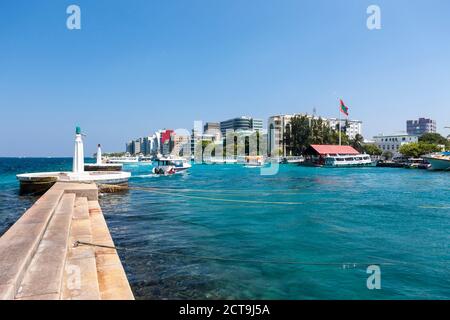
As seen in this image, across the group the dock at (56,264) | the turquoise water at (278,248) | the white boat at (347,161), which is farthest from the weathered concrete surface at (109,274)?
the white boat at (347,161)

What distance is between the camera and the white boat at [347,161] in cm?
8812

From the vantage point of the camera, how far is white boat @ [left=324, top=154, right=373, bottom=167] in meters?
88.1

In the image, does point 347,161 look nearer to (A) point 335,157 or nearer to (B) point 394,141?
(A) point 335,157

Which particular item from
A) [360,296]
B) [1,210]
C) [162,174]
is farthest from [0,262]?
[162,174]

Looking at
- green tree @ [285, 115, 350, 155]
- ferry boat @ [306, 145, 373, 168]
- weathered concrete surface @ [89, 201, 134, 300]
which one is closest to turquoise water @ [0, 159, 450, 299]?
weathered concrete surface @ [89, 201, 134, 300]

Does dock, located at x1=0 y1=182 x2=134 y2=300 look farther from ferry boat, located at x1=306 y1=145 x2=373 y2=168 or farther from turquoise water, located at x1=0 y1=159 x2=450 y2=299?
ferry boat, located at x1=306 y1=145 x2=373 y2=168

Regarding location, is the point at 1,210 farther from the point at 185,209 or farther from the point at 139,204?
the point at 185,209

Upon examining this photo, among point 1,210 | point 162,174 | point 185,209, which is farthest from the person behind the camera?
point 162,174

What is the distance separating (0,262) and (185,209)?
14332 millimetres

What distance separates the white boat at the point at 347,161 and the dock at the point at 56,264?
85.0 m

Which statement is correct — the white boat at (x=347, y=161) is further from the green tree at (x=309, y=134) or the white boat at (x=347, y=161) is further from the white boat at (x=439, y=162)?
the green tree at (x=309, y=134)

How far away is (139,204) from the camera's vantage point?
70.4 ft

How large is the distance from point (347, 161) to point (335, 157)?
4503mm

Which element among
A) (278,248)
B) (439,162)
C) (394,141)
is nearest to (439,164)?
(439,162)
